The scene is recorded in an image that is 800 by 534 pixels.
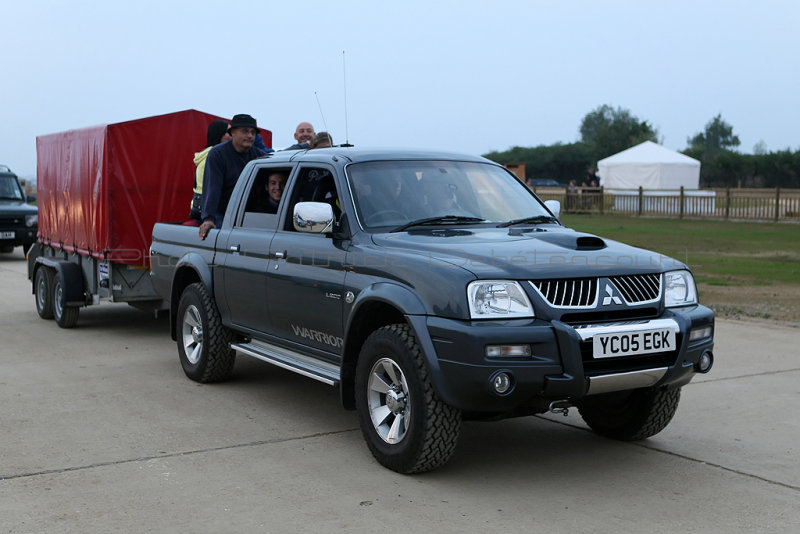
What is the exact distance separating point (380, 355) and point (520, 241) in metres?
1.08

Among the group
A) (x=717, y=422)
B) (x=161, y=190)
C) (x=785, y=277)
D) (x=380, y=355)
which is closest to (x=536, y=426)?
(x=717, y=422)

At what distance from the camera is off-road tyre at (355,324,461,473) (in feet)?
16.4

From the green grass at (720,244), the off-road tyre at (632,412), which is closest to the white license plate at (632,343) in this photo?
the off-road tyre at (632,412)

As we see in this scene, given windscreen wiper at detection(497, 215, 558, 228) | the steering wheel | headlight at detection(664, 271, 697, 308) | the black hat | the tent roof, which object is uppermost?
the tent roof

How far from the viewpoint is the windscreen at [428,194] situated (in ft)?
20.0

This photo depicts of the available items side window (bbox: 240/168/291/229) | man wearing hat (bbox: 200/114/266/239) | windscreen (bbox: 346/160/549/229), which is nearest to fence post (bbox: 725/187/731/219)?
man wearing hat (bbox: 200/114/266/239)

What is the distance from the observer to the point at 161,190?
10312mm

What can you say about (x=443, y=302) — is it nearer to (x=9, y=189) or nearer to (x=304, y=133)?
(x=304, y=133)

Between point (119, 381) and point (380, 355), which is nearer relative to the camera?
point (380, 355)

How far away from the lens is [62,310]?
35.0ft

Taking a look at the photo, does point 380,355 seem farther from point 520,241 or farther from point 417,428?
point 520,241

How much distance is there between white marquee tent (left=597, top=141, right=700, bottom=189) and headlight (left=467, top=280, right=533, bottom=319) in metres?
39.0

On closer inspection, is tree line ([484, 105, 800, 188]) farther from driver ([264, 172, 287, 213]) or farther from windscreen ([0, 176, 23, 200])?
driver ([264, 172, 287, 213])

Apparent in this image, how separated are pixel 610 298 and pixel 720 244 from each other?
717 inches
